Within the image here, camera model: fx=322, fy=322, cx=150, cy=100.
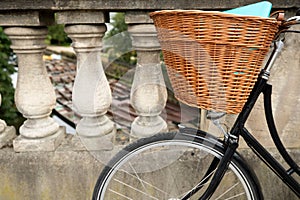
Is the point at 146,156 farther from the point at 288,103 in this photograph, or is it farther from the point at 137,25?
the point at 288,103

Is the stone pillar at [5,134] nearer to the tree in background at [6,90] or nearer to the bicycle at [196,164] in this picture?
the bicycle at [196,164]

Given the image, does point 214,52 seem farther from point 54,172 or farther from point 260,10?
point 54,172

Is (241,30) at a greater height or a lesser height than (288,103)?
greater

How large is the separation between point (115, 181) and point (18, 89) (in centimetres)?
78

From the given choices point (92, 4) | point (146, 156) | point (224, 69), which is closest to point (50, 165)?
point (146, 156)

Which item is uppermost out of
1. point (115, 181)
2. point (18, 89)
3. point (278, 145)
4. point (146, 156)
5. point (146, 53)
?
point (146, 53)

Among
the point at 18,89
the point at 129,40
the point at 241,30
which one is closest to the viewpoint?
the point at 241,30

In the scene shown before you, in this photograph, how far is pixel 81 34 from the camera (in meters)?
1.72

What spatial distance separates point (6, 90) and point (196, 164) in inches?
140

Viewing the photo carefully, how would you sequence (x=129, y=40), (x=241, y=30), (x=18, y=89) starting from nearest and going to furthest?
(x=241, y=30) < (x=129, y=40) < (x=18, y=89)

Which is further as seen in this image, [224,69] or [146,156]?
[146,156]

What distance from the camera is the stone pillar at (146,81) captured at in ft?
5.65

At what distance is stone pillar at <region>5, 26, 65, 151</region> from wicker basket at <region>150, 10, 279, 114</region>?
0.83m

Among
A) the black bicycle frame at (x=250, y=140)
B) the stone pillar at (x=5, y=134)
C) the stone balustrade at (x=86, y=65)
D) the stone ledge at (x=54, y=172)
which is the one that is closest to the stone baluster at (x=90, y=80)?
the stone balustrade at (x=86, y=65)
